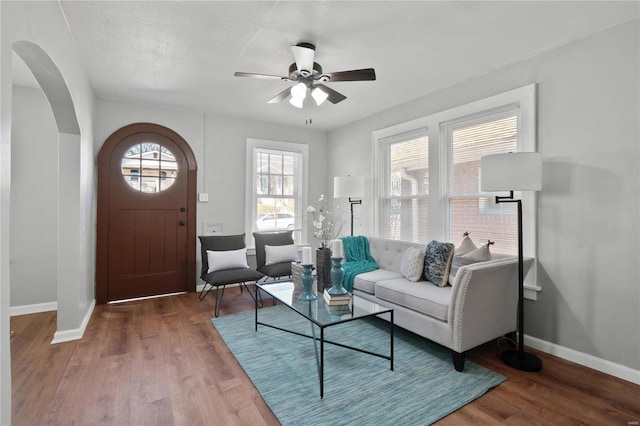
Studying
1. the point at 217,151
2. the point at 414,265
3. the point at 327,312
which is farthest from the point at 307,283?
the point at 217,151

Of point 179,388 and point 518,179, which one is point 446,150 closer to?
point 518,179

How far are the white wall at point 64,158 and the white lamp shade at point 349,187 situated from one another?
278 cm

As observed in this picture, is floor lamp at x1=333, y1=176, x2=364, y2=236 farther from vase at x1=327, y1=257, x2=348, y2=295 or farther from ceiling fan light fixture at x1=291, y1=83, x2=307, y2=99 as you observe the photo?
vase at x1=327, y1=257, x2=348, y2=295

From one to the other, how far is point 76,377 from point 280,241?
2.66 metres

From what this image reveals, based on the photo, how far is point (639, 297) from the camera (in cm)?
226

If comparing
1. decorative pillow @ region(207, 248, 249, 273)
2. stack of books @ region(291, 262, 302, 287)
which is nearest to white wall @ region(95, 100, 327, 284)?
decorative pillow @ region(207, 248, 249, 273)

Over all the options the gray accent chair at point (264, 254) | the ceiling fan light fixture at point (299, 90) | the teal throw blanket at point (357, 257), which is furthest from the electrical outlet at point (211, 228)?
the ceiling fan light fixture at point (299, 90)

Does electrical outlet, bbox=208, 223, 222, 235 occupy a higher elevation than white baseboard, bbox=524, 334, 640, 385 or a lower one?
higher

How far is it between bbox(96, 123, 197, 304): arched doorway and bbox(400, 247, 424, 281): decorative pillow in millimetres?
2865

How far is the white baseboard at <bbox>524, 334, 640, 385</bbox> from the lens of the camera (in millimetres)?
2287

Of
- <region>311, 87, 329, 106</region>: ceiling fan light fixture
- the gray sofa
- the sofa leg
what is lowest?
the sofa leg

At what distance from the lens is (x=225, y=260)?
395 centimetres

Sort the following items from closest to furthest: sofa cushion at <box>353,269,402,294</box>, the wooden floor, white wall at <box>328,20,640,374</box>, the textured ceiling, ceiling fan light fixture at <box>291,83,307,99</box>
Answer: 1. the wooden floor
2. the textured ceiling
3. white wall at <box>328,20,640,374</box>
4. ceiling fan light fixture at <box>291,83,307,99</box>
5. sofa cushion at <box>353,269,402,294</box>

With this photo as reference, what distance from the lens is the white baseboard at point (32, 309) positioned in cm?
358
